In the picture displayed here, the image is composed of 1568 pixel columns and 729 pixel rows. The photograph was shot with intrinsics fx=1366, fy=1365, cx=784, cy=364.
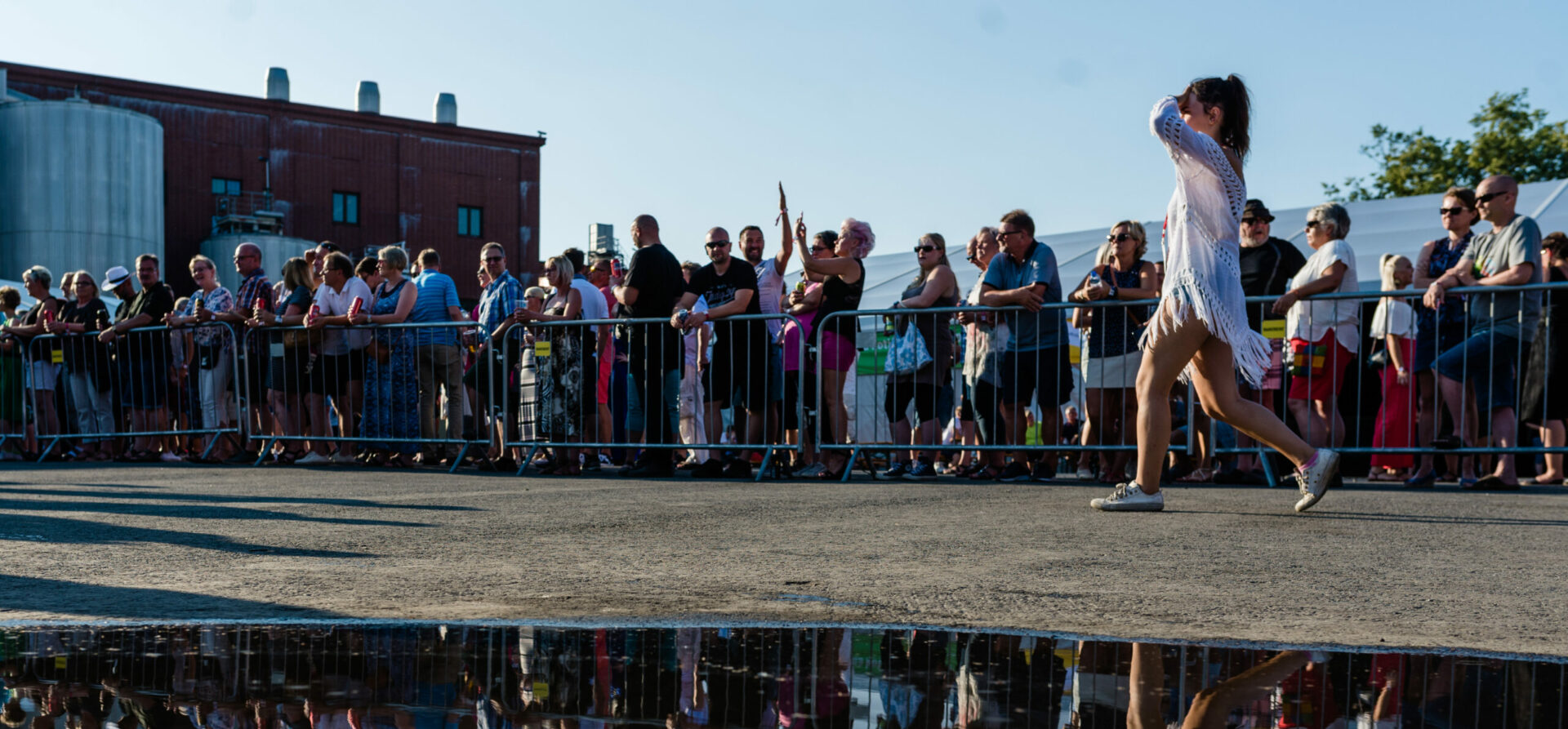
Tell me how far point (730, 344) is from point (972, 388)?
1.74 m

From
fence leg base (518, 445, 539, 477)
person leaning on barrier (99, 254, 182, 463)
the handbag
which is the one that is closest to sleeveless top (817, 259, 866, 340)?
the handbag

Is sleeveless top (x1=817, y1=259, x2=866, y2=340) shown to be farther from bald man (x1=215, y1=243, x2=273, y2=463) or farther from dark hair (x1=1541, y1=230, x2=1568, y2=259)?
bald man (x1=215, y1=243, x2=273, y2=463)

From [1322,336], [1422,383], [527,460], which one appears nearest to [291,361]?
[527,460]

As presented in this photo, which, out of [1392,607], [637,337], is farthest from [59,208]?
[1392,607]

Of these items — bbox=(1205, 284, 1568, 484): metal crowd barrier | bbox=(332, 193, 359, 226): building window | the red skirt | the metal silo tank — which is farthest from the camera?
bbox=(332, 193, 359, 226): building window

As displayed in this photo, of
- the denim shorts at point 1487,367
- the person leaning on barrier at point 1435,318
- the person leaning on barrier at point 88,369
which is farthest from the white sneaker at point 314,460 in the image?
the denim shorts at point 1487,367

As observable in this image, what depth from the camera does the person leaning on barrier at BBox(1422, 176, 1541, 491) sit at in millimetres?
7879

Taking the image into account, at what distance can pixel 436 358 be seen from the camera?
10.9 meters

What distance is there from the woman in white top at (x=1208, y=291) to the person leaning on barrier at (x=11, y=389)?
11431 mm

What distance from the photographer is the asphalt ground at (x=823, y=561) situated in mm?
3322

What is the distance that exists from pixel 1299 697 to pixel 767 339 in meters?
7.36

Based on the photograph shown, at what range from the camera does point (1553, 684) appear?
2.51 metres

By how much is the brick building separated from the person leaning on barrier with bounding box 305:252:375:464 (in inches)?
1454

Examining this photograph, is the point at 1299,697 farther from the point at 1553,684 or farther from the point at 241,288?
the point at 241,288
